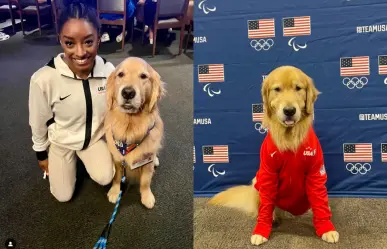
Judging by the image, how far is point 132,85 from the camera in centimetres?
135

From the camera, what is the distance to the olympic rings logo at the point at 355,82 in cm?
172

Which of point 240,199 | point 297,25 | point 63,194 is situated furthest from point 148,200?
point 297,25

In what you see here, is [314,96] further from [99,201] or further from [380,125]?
[99,201]

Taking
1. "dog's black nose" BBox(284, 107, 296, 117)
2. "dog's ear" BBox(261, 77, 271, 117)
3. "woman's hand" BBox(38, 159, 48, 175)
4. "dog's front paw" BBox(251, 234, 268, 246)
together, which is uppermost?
"dog's ear" BBox(261, 77, 271, 117)

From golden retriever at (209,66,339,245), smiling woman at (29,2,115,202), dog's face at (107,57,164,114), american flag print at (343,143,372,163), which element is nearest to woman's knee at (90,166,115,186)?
smiling woman at (29,2,115,202)

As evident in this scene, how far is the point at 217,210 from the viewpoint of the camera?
183 cm

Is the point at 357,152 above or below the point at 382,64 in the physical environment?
below

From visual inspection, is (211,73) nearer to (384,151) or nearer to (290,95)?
(290,95)

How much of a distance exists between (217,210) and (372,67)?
1.03m

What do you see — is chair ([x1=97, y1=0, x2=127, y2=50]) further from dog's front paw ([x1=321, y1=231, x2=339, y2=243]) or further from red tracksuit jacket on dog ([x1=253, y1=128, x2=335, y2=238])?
dog's front paw ([x1=321, y1=231, x2=339, y2=243])

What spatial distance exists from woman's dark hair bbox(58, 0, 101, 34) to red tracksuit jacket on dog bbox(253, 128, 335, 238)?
33.5 inches

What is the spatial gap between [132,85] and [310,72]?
2.89 feet

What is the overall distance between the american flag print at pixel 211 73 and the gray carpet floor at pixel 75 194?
19 cm

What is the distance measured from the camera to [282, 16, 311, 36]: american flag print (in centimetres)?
168
